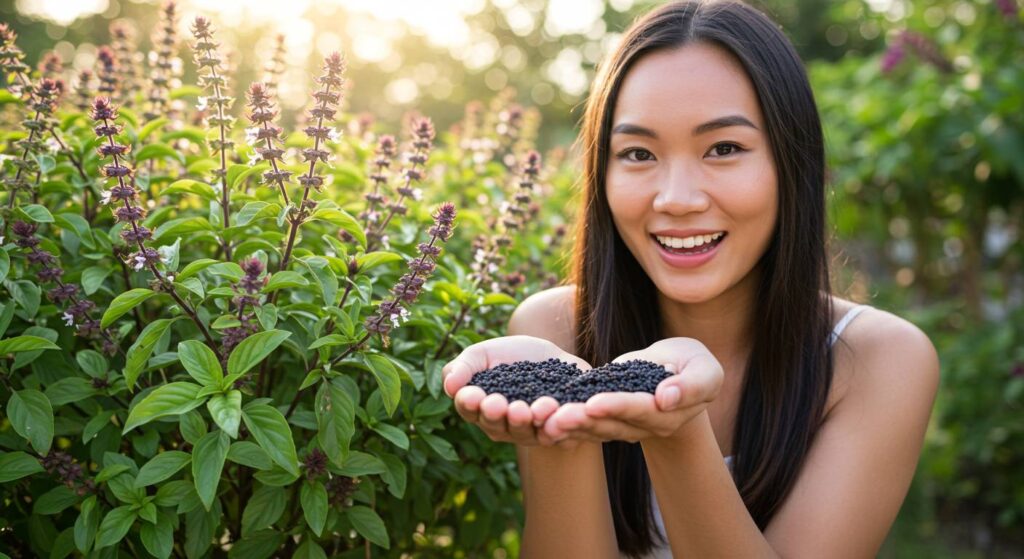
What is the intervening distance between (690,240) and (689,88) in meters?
0.37

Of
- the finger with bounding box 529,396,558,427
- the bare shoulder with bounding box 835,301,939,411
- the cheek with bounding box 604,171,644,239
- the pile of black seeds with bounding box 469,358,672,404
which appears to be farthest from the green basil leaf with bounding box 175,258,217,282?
the bare shoulder with bounding box 835,301,939,411

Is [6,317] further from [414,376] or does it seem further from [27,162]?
[414,376]

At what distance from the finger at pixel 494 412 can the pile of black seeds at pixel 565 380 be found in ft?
0.22

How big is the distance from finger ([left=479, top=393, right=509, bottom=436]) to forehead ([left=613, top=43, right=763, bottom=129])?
3.01 feet

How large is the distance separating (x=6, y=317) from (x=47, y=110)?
0.50 meters

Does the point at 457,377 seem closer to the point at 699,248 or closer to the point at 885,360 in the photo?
the point at 699,248

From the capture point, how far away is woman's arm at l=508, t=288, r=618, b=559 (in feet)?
5.97

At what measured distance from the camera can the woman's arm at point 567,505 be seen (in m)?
1.82

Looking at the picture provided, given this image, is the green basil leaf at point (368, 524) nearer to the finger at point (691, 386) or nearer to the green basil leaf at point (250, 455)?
the green basil leaf at point (250, 455)

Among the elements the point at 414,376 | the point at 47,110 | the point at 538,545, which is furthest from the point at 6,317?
the point at 538,545

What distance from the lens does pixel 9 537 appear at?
1.83m

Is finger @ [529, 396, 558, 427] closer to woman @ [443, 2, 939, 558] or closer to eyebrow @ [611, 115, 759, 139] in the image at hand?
woman @ [443, 2, 939, 558]

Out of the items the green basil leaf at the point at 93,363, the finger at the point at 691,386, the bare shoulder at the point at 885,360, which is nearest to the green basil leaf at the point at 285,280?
the green basil leaf at the point at 93,363

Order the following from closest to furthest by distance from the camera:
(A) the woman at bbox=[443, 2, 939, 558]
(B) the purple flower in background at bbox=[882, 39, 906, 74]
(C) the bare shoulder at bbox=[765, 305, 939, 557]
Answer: (A) the woman at bbox=[443, 2, 939, 558], (C) the bare shoulder at bbox=[765, 305, 939, 557], (B) the purple flower in background at bbox=[882, 39, 906, 74]
